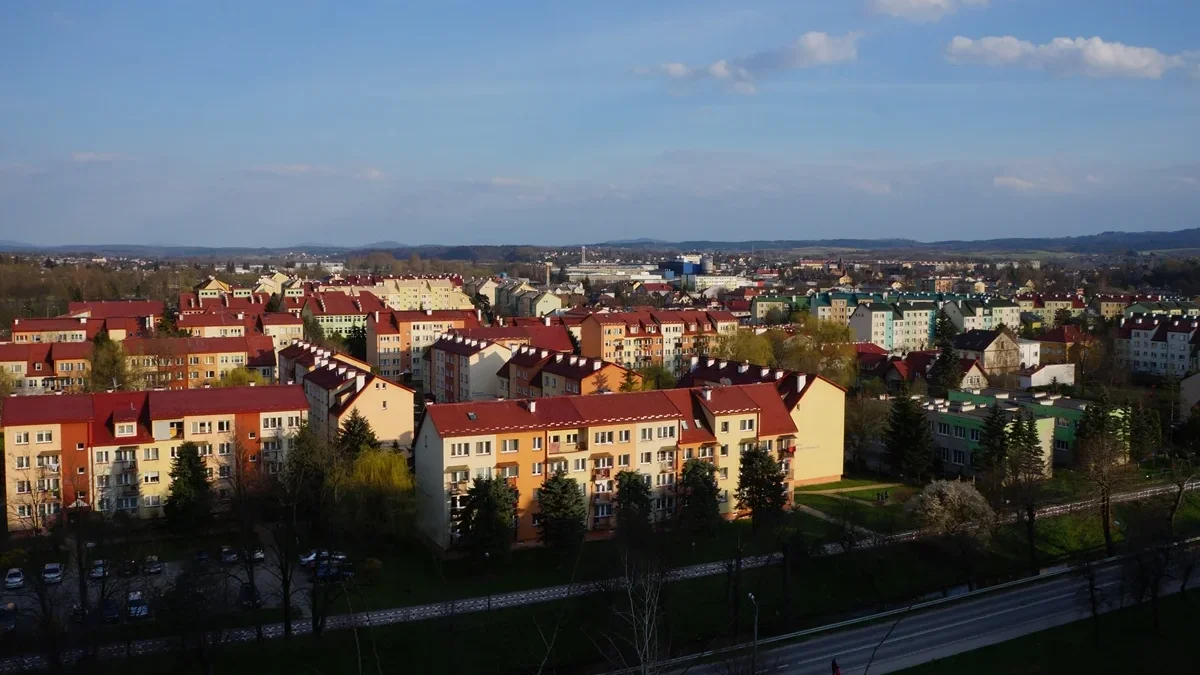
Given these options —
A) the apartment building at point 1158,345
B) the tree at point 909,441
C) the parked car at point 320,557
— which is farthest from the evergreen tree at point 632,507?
the apartment building at point 1158,345

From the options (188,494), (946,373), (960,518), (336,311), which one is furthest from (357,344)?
(960,518)

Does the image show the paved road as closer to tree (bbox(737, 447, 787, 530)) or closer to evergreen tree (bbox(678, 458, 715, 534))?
tree (bbox(737, 447, 787, 530))

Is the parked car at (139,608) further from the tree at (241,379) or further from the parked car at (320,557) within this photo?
the tree at (241,379)

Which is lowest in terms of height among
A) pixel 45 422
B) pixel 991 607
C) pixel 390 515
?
pixel 991 607

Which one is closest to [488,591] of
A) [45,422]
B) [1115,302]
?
[45,422]

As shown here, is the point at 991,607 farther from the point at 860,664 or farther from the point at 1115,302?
the point at 1115,302

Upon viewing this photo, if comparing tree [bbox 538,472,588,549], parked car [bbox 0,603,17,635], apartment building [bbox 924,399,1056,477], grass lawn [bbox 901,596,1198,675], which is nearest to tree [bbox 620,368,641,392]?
apartment building [bbox 924,399,1056,477]

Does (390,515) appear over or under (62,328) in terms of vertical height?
under
